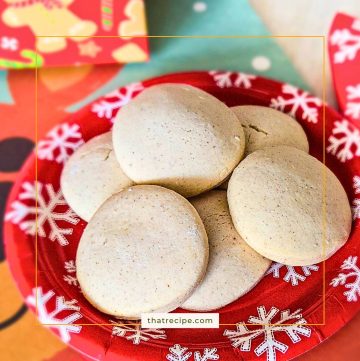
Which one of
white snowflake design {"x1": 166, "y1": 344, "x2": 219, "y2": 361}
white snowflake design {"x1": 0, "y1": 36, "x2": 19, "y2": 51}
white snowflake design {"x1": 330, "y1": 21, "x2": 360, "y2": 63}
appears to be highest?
white snowflake design {"x1": 330, "y1": 21, "x2": 360, "y2": 63}

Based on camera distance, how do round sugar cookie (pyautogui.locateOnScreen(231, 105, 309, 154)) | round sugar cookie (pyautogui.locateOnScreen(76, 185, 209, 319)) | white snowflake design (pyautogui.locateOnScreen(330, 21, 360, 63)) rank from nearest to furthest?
round sugar cookie (pyautogui.locateOnScreen(76, 185, 209, 319)) → round sugar cookie (pyautogui.locateOnScreen(231, 105, 309, 154)) → white snowflake design (pyautogui.locateOnScreen(330, 21, 360, 63))

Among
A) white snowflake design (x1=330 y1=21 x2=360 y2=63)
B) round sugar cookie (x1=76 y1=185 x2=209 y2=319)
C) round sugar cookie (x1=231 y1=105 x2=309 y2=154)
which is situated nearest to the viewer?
round sugar cookie (x1=76 y1=185 x2=209 y2=319)

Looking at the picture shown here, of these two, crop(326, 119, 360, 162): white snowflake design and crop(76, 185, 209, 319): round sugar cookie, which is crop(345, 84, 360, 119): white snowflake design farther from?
crop(76, 185, 209, 319): round sugar cookie

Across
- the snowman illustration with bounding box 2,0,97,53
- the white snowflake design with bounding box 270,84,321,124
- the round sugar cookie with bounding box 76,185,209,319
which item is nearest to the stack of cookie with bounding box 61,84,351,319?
the round sugar cookie with bounding box 76,185,209,319

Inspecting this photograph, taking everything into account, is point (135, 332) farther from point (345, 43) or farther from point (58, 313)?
point (345, 43)

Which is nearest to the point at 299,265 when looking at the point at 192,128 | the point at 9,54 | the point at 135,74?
the point at 192,128

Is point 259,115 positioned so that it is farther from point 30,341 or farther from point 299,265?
A: point 30,341
